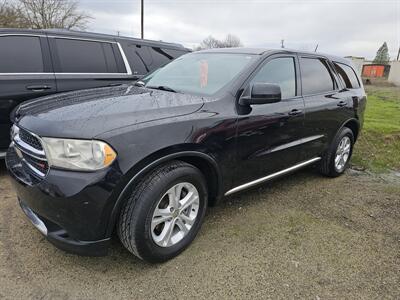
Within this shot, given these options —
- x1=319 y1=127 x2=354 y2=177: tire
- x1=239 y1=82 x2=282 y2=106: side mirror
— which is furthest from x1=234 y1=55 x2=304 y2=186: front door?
x1=319 y1=127 x2=354 y2=177: tire

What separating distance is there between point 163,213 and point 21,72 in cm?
288

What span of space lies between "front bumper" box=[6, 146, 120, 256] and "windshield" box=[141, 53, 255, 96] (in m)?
1.37

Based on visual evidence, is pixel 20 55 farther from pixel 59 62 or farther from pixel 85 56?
pixel 85 56

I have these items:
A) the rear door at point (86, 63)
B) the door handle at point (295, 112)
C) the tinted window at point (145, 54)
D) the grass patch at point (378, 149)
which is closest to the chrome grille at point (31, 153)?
the rear door at point (86, 63)

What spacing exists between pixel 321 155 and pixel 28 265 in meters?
3.59

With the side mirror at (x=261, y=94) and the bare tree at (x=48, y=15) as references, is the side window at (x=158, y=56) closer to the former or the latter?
the side mirror at (x=261, y=94)

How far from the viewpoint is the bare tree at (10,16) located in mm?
19812

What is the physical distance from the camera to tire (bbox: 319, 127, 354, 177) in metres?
4.50

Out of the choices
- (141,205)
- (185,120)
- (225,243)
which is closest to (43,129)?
(141,205)

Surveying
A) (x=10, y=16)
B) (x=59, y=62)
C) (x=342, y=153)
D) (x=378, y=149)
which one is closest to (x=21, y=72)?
(x=59, y=62)

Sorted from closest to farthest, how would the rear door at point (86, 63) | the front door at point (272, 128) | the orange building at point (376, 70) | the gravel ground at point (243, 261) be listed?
the gravel ground at point (243, 261) < the front door at point (272, 128) < the rear door at point (86, 63) < the orange building at point (376, 70)

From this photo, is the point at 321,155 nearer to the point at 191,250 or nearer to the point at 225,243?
the point at 225,243

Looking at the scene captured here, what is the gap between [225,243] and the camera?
2.94m

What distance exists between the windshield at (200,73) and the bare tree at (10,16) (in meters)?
20.2
